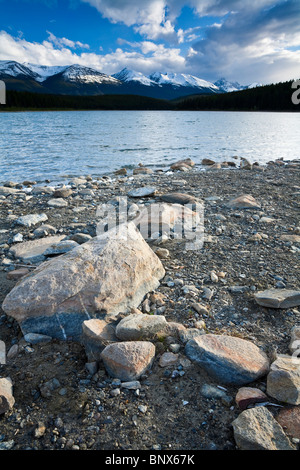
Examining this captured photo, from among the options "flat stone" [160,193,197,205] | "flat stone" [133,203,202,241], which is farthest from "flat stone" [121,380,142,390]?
"flat stone" [160,193,197,205]

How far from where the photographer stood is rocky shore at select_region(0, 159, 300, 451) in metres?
1.94

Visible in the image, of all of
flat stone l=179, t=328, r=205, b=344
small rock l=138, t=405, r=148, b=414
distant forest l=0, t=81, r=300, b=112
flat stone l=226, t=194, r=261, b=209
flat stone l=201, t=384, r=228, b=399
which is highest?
distant forest l=0, t=81, r=300, b=112

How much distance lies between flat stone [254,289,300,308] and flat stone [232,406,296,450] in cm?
149

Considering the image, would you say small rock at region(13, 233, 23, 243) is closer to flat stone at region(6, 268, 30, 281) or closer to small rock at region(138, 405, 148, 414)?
flat stone at region(6, 268, 30, 281)

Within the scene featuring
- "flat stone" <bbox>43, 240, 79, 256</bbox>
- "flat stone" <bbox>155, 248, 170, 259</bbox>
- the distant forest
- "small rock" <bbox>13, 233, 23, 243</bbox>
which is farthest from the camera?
the distant forest

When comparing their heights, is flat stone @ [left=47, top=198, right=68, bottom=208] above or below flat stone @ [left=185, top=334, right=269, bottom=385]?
above

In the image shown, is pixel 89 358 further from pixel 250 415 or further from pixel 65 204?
pixel 65 204

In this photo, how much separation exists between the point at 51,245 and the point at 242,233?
3.53 meters

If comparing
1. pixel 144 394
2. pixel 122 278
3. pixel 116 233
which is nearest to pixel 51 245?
pixel 116 233

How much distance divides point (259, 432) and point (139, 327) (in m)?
1.23

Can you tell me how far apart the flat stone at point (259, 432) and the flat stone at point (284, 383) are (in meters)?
0.22

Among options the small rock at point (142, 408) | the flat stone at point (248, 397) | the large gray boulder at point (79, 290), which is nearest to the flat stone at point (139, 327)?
the large gray boulder at point (79, 290)

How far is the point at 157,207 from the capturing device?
236 inches

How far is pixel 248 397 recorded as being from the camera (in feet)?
6.91
